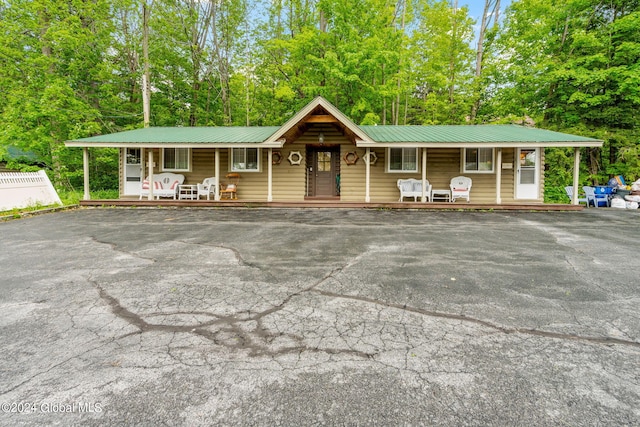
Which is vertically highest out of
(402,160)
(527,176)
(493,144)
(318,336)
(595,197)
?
(493,144)

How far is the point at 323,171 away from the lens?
13.2 m

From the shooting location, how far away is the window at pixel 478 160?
1203 cm

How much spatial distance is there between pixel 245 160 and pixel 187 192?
2.57 m

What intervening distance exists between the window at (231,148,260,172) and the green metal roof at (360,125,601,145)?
448 cm

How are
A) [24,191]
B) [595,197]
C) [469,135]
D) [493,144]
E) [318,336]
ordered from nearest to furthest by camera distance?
1. [318,336]
2. [24,191]
3. [493,144]
4. [469,135]
5. [595,197]

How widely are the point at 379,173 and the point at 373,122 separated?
17.5 feet

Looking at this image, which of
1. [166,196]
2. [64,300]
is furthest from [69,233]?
[166,196]

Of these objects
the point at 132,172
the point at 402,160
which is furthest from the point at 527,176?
the point at 132,172

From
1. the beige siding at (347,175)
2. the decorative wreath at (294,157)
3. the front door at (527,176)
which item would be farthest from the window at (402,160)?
the front door at (527,176)

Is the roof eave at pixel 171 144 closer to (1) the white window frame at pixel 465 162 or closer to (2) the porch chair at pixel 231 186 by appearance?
(2) the porch chair at pixel 231 186

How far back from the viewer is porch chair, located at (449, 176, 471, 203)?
1162 centimetres

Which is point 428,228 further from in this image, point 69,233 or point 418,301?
point 69,233

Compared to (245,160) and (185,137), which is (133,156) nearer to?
(185,137)

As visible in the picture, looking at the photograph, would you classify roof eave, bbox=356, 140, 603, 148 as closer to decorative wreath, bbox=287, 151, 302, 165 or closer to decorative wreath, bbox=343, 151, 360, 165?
decorative wreath, bbox=343, 151, 360, 165
